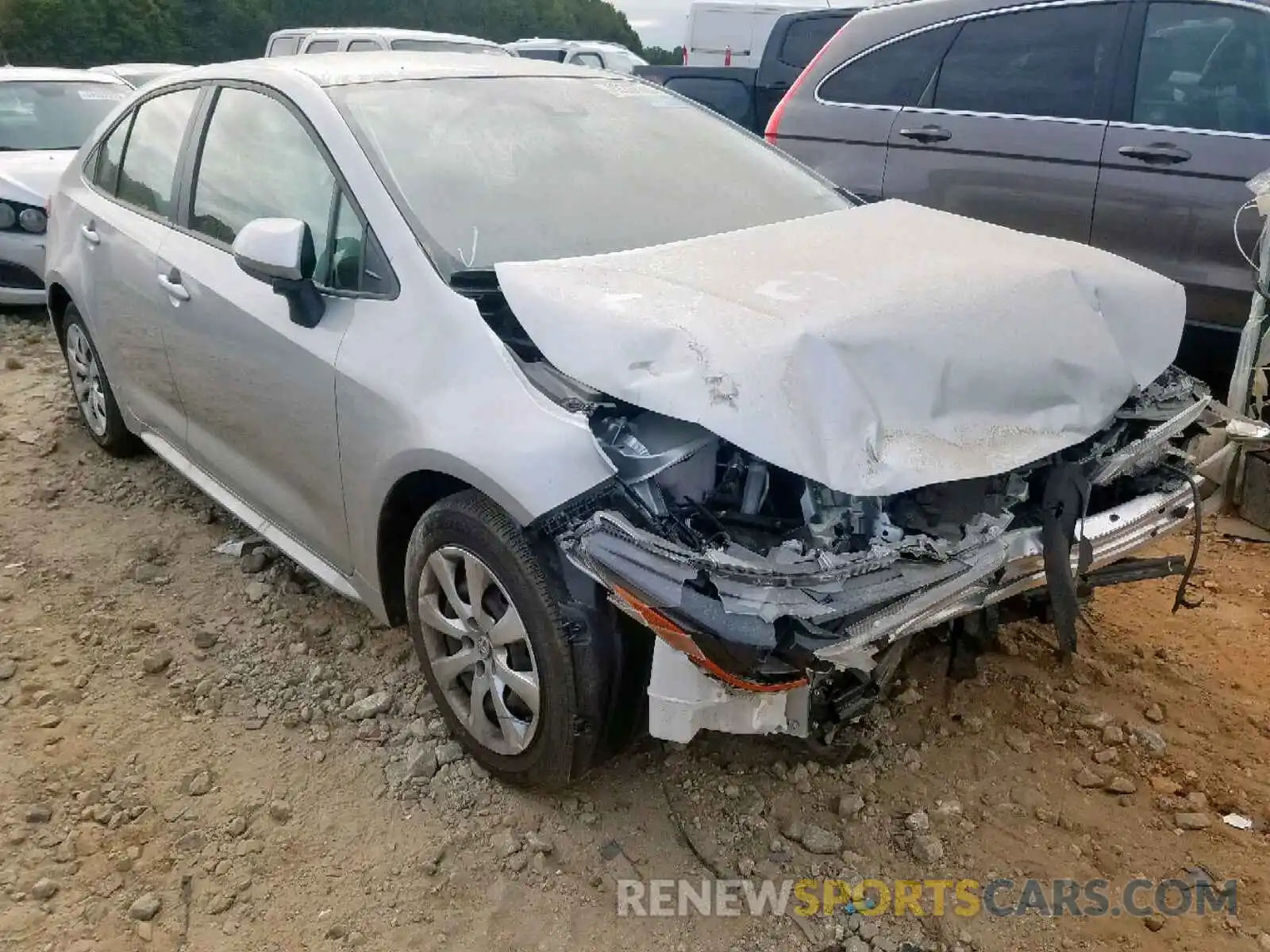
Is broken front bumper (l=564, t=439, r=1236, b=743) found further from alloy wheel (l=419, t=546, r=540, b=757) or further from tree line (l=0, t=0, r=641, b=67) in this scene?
tree line (l=0, t=0, r=641, b=67)

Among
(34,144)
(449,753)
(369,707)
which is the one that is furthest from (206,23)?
(449,753)

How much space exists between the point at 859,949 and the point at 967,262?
1.57m

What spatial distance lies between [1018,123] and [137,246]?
3.63 meters

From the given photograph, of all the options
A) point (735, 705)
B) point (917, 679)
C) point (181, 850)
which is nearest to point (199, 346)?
point (181, 850)

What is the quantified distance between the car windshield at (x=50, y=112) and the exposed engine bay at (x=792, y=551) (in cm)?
647

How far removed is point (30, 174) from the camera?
6727mm

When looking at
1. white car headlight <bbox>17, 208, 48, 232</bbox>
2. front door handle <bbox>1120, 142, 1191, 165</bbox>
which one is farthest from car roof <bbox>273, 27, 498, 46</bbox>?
front door handle <bbox>1120, 142, 1191, 165</bbox>

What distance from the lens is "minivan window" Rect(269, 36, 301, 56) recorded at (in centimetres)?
1258

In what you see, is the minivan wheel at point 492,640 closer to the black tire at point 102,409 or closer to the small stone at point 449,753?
the small stone at point 449,753

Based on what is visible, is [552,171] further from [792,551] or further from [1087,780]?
[1087,780]

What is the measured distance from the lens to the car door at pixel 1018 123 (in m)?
4.43

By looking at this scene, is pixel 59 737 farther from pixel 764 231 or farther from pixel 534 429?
pixel 764 231

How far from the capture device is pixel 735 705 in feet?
7.01

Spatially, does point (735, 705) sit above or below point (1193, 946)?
above
